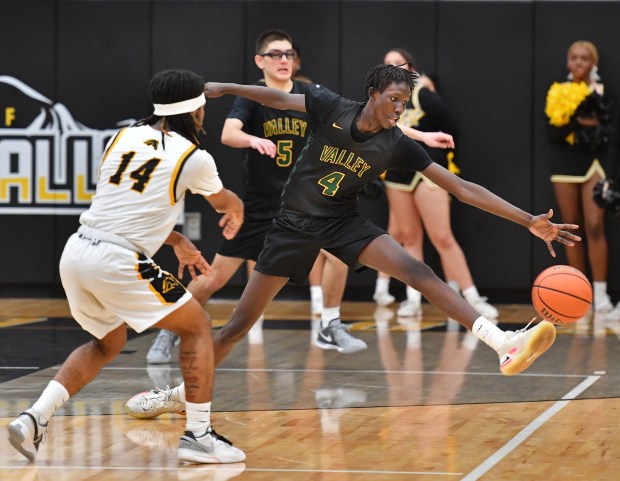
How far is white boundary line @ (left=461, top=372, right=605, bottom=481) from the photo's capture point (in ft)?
19.0

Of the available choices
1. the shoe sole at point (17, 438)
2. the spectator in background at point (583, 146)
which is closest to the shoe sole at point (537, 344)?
the shoe sole at point (17, 438)

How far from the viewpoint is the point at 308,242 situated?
272 inches

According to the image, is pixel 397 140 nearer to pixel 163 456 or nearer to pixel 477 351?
pixel 163 456

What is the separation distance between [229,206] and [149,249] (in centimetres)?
44

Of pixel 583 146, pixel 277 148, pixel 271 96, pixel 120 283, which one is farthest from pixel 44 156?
pixel 120 283

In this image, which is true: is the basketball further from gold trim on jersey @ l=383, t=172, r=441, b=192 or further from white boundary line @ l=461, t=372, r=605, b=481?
gold trim on jersey @ l=383, t=172, r=441, b=192

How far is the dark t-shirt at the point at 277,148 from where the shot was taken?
30.8ft

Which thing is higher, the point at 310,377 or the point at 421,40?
the point at 421,40

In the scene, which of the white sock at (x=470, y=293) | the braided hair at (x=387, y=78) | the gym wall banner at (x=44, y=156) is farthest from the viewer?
the gym wall banner at (x=44, y=156)

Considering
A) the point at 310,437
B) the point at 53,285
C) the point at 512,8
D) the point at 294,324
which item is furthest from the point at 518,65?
the point at 310,437

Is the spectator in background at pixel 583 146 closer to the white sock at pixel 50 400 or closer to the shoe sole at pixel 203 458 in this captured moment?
the shoe sole at pixel 203 458

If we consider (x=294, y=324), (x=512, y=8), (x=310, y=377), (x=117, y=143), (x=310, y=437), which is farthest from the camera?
(x=512, y=8)

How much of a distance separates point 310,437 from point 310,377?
193 centimetres

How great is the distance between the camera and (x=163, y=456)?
20.1 feet
